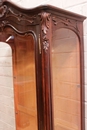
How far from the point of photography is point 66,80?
2.97 feet

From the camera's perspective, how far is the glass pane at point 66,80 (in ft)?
2.67

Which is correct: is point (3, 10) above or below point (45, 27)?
above

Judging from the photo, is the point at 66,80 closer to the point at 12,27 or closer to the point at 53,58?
the point at 53,58

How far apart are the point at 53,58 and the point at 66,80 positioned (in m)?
0.20

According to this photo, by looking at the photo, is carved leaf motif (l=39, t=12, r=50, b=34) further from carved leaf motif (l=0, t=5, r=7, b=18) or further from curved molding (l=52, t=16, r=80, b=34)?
carved leaf motif (l=0, t=5, r=7, b=18)

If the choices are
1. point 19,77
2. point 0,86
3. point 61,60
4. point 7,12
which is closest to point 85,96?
point 61,60

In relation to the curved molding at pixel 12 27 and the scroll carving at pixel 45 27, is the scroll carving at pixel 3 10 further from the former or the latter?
the scroll carving at pixel 45 27

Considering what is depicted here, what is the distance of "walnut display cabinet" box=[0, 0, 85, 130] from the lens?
711 millimetres

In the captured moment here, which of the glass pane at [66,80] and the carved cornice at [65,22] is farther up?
the carved cornice at [65,22]

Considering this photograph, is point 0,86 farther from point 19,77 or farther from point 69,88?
point 69,88

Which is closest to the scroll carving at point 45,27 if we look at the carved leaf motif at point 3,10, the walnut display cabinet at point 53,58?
the walnut display cabinet at point 53,58

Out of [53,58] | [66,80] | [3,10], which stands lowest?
[66,80]

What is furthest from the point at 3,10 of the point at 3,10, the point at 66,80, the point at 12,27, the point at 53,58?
the point at 66,80

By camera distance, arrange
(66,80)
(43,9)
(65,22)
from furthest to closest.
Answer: (66,80) → (65,22) → (43,9)
